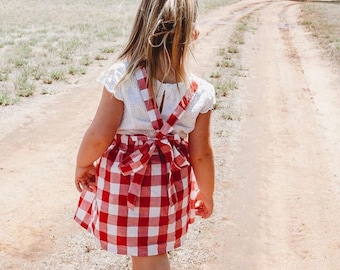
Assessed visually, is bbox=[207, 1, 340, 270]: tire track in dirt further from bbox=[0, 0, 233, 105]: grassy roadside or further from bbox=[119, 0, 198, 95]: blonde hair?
bbox=[119, 0, 198, 95]: blonde hair

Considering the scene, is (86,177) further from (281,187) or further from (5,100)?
(5,100)

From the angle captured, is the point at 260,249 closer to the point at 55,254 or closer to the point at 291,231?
the point at 291,231

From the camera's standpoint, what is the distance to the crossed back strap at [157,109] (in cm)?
203

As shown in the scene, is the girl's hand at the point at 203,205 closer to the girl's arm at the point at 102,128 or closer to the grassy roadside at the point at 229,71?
the girl's arm at the point at 102,128

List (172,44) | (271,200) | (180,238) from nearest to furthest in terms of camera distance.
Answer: (172,44) < (180,238) < (271,200)

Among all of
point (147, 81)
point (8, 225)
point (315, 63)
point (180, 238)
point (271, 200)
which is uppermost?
point (147, 81)

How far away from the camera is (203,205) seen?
2422 millimetres

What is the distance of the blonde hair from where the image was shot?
1.97 meters

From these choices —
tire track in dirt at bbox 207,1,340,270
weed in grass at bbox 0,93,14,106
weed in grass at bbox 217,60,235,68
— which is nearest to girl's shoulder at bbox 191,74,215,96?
tire track in dirt at bbox 207,1,340,270

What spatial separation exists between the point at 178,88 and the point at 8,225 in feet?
7.77

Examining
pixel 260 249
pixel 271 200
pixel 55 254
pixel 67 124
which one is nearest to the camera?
pixel 55 254

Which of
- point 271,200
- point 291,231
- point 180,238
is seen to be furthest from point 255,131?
point 180,238

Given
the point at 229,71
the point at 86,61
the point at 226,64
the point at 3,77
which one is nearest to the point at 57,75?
the point at 3,77

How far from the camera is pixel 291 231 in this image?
13.6 ft
